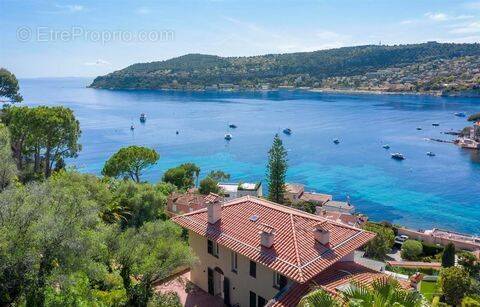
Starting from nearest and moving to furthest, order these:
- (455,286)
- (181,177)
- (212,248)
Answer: (212,248), (455,286), (181,177)

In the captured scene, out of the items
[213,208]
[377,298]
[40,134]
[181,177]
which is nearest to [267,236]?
[213,208]

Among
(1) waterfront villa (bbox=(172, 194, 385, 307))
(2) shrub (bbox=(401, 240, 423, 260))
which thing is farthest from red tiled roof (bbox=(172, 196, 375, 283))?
(2) shrub (bbox=(401, 240, 423, 260))

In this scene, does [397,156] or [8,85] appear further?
[397,156]

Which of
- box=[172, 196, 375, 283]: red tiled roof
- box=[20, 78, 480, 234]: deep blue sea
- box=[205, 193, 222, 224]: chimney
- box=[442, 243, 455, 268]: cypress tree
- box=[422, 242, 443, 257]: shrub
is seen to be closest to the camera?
box=[172, 196, 375, 283]: red tiled roof

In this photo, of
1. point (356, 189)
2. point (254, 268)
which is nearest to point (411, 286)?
point (254, 268)

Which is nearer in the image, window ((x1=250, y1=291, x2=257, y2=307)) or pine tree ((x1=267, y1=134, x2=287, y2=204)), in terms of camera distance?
window ((x1=250, y1=291, x2=257, y2=307))

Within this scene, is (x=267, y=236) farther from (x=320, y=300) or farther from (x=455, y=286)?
(x=455, y=286)

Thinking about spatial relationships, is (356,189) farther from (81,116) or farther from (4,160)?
(81,116)

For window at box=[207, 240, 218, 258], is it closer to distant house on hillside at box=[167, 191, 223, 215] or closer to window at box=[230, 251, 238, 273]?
window at box=[230, 251, 238, 273]
